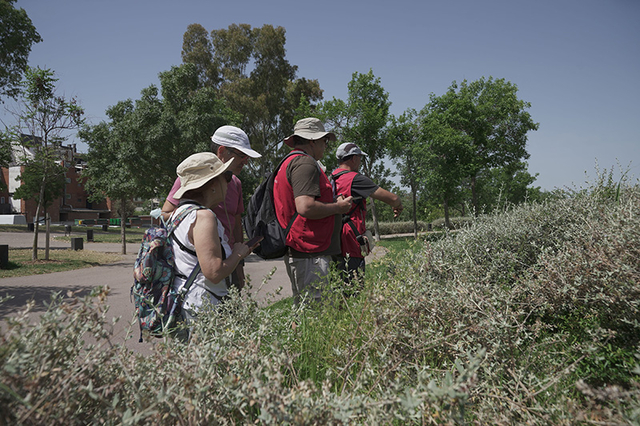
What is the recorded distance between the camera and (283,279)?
9.81 metres

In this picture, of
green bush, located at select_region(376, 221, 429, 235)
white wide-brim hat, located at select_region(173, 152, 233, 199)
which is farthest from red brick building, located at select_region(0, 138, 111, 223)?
white wide-brim hat, located at select_region(173, 152, 233, 199)

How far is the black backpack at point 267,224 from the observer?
137 inches

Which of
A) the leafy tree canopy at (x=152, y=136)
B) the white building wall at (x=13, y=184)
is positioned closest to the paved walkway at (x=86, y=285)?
the leafy tree canopy at (x=152, y=136)

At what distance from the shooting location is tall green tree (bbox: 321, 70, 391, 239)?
25.0 meters

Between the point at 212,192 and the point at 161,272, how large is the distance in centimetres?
58

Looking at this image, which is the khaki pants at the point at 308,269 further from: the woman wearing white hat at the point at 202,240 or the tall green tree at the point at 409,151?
the tall green tree at the point at 409,151

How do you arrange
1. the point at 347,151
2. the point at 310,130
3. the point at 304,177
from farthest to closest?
the point at 347,151 → the point at 310,130 → the point at 304,177

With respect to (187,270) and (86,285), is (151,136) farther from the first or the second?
(187,270)

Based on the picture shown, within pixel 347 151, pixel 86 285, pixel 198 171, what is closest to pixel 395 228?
pixel 86 285

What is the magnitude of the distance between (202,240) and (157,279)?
0.37 metres

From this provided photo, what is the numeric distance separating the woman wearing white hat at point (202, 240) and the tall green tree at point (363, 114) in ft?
75.9

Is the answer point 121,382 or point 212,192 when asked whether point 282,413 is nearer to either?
point 121,382

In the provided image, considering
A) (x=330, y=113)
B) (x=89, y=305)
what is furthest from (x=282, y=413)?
(x=330, y=113)

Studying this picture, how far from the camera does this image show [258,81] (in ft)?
103
